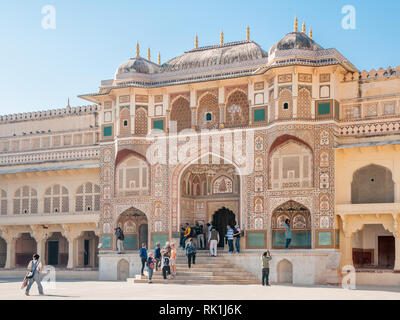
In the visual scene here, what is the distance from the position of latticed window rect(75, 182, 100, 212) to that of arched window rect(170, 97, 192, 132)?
4.81m

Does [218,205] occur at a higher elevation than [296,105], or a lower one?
lower

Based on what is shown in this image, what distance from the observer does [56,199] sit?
29.9 m

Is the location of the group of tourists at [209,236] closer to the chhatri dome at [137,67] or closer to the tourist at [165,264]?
the tourist at [165,264]

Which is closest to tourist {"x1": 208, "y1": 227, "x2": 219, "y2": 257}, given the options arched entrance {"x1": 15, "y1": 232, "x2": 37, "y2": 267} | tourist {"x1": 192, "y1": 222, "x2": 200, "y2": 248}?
tourist {"x1": 192, "y1": 222, "x2": 200, "y2": 248}

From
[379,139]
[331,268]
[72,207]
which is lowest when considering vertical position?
[331,268]

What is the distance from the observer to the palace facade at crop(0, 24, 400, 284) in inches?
939

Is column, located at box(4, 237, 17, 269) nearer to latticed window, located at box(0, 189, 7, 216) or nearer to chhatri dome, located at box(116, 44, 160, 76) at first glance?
latticed window, located at box(0, 189, 7, 216)

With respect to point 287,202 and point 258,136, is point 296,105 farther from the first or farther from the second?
point 287,202

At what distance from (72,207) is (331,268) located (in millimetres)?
12194

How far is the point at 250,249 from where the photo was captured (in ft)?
80.3

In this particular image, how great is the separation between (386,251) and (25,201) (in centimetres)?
1619

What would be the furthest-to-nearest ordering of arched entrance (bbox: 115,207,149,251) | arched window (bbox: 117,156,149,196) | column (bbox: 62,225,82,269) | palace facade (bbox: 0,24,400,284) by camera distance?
column (bbox: 62,225,82,269) < arched entrance (bbox: 115,207,149,251) < arched window (bbox: 117,156,149,196) < palace facade (bbox: 0,24,400,284)
